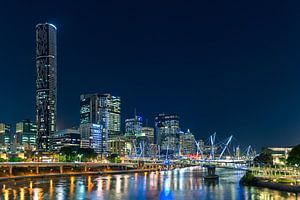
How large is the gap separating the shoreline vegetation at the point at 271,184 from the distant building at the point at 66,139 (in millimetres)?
122548

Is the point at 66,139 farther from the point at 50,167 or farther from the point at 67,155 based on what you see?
the point at 50,167

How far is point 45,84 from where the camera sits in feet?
637

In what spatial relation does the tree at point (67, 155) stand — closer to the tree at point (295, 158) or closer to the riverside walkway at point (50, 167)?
the riverside walkway at point (50, 167)

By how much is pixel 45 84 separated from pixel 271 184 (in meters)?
156

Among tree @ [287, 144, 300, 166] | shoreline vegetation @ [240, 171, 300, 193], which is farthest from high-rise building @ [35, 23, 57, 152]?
shoreline vegetation @ [240, 171, 300, 193]

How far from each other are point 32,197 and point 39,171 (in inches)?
2058

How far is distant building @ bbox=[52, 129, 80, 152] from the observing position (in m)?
173

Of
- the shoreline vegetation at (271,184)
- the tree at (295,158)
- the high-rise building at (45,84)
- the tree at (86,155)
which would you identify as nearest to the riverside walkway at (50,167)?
the tree at (86,155)

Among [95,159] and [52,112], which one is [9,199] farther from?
[52,112]

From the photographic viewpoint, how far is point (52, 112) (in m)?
194

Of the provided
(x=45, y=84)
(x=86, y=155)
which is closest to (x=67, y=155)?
(x=86, y=155)

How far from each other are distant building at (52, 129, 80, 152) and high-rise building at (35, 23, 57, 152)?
36.1ft

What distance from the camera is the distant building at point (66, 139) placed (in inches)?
6821

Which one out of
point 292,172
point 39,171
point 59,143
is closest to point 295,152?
point 292,172
